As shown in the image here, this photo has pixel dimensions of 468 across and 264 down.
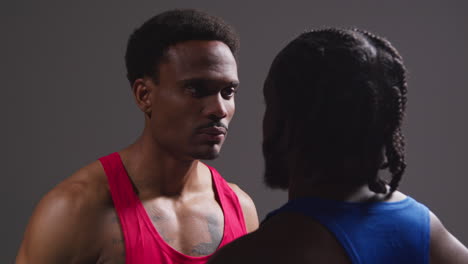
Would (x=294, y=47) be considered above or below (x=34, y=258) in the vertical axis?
above

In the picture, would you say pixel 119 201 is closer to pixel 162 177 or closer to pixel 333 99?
pixel 162 177

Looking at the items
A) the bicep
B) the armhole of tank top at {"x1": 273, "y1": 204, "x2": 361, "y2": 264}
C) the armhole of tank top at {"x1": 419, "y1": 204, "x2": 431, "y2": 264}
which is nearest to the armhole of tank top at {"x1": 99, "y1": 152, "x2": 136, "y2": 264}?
the bicep

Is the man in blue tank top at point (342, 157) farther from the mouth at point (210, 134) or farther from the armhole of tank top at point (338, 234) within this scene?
the mouth at point (210, 134)

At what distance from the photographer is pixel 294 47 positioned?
1.15 metres

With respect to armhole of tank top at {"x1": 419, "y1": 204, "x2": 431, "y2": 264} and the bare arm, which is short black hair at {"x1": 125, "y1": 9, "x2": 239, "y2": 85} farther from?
armhole of tank top at {"x1": 419, "y1": 204, "x2": 431, "y2": 264}

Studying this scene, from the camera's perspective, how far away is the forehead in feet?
6.31

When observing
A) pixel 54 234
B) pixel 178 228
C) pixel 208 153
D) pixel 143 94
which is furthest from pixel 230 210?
pixel 54 234

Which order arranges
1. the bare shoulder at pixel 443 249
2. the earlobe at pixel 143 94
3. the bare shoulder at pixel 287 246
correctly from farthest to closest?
the earlobe at pixel 143 94, the bare shoulder at pixel 443 249, the bare shoulder at pixel 287 246

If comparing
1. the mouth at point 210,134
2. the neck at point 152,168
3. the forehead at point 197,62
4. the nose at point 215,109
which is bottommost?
the neck at point 152,168

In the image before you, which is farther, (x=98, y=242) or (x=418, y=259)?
(x=98, y=242)

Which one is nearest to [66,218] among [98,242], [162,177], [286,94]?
[98,242]

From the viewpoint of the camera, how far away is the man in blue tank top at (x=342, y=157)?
1.08m

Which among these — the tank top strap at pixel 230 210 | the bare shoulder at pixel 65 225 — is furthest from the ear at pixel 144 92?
the tank top strap at pixel 230 210

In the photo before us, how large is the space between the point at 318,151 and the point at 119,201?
102 centimetres
